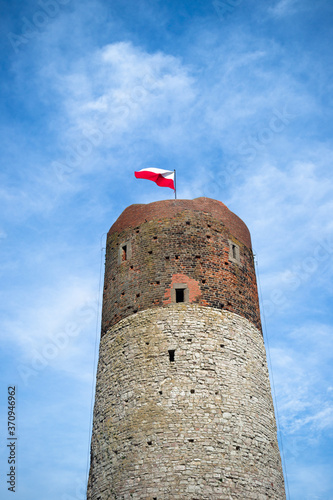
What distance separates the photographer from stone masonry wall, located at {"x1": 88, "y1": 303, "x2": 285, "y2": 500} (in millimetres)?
16562

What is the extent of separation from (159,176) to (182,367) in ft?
30.7

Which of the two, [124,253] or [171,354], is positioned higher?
[124,253]

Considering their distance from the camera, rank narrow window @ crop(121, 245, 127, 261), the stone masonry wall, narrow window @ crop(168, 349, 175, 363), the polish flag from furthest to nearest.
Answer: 1. the polish flag
2. narrow window @ crop(121, 245, 127, 261)
3. narrow window @ crop(168, 349, 175, 363)
4. the stone masonry wall

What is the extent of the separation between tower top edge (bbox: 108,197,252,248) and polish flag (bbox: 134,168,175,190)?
5.17 ft

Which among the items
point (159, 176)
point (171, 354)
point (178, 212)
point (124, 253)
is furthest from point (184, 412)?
point (159, 176)

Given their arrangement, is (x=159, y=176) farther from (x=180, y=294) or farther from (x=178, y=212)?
(x=180, y=294)

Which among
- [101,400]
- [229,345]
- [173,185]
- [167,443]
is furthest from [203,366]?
[173,185]

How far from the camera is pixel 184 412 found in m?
17.3

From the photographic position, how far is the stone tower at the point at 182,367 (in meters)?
16.8

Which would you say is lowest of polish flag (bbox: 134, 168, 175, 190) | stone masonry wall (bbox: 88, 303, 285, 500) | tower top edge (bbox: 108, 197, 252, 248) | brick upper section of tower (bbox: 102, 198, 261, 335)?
stone masonry wall (bbox: 88, 303, 285, 500)

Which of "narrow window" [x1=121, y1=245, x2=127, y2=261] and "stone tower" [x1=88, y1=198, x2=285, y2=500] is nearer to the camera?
"stone tower" [x1=88, y1=198, x2=285, y2=500]

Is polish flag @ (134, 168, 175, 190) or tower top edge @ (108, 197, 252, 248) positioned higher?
polish flag @ (134, 168, 175, 190)

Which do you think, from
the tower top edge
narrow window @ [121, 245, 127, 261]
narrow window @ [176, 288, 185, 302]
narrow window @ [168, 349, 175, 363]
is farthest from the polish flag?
narrow window @ [168, 349, 175, 363]

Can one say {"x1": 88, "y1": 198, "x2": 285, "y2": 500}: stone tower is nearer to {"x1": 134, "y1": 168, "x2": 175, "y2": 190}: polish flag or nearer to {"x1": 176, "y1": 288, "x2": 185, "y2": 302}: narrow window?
{"x1": 176, "y1": 288, "x2": 185, "y2": 302}: narrow window
